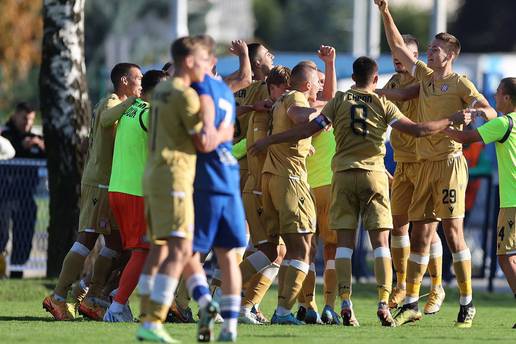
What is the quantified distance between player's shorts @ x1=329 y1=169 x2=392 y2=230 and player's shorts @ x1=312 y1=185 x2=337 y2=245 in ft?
3.17

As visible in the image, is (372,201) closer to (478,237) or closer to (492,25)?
(478,237)

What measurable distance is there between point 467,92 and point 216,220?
11.9 ft

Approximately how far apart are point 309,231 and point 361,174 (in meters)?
0.72

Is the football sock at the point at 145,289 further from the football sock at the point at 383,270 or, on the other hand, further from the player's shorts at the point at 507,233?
the player's shorts at the point at 507,233

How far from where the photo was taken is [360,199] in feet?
43.1

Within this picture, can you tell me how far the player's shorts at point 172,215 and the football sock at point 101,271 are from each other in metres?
3.41

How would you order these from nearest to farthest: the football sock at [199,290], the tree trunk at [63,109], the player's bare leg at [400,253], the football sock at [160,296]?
1. the football sock at [160,296]
2. the football sock at [199,290]
3. the player's bare leg at [400,253]
4. the tree trunk at [63,109]

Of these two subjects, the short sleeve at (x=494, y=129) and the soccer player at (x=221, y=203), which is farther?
the short sleeve at (x=494, y=129)

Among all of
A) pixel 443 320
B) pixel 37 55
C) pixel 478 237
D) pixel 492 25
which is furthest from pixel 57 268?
pixel 492 25

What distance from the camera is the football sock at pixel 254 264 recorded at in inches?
536

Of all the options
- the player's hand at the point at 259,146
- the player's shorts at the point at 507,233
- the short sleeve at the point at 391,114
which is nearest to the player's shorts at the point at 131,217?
the player's hand at the point at 259,146

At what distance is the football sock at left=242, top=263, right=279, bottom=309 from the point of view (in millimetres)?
13531

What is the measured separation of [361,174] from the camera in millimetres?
13023

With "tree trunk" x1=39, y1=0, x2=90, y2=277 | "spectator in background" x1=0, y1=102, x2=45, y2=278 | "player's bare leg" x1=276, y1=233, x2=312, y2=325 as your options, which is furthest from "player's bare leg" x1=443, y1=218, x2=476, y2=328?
"spectator in background" x1=0, y1=102, x2=45, y2=278
